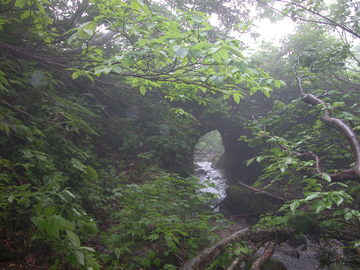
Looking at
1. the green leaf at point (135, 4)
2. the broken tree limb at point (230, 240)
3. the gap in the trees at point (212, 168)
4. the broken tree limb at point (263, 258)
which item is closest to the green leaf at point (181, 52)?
the green leaf at point (135, 4)

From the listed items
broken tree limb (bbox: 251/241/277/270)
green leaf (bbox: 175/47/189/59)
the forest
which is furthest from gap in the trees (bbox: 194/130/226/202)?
green leaf (bbox: 175/47/189/59)

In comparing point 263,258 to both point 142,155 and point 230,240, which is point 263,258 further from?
point 142,155

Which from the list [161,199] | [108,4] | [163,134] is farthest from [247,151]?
[108,4]

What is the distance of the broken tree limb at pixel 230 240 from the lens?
2.76 metres

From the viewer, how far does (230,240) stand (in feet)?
11.6

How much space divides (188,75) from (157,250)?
100.0 inches

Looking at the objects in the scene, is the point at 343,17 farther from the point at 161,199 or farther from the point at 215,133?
the point at 215,133

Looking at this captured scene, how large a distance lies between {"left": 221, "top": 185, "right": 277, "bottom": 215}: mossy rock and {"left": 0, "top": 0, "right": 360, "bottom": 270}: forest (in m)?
0.05

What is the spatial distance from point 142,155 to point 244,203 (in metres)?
4.29

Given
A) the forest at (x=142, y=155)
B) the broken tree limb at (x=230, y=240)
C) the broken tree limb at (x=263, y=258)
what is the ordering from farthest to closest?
the broken tree limb at (x=263, y=258) < the broken tree limb at (x=230, y=240) < the forest at (x=142, y=155)

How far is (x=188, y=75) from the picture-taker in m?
2.77

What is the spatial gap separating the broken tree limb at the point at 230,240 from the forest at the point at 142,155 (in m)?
0.02

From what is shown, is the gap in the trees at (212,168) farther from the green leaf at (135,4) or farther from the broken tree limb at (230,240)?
the green leaf at (135,4)

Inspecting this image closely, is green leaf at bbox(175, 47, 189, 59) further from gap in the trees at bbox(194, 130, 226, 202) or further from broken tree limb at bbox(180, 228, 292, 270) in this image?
gap in the trees at bbox(194, 130, 226, 202)
